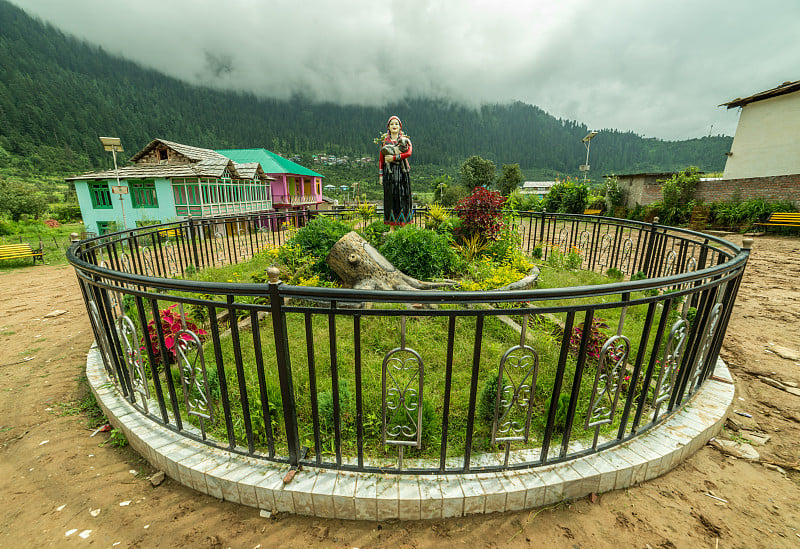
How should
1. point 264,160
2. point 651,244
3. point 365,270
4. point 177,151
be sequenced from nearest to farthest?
point 365,270 → point 651,244 → point 177,151 → point 264,160

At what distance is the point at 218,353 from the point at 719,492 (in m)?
3.34

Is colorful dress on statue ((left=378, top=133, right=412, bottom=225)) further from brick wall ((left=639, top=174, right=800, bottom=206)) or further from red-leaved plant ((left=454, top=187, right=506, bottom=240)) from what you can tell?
brick wall ((left=639, top=174, right=800, bottom=206))

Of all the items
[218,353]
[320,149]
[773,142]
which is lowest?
[218,353]

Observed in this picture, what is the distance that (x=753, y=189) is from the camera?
543 inches

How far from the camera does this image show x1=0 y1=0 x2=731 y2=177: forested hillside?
2395 inches

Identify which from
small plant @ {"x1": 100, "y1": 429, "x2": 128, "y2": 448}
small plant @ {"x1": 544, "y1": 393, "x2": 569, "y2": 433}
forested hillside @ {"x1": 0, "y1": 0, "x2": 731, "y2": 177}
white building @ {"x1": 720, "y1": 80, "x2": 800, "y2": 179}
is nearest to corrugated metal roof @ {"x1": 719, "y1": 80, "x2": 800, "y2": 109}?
white building @ {"x1": 720, "y1": 80, "x2": 800, "y2": 179}

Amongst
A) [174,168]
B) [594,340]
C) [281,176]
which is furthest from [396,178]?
[281,176]

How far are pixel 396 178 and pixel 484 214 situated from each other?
200 centimetres

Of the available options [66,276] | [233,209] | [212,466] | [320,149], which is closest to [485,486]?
[212,466]

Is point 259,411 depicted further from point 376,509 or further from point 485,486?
point 485,486

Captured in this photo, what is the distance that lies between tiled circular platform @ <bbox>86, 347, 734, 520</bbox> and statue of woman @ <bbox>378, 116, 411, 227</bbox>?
5.61 m

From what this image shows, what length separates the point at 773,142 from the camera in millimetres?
16438

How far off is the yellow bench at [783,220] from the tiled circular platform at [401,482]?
50.0ft

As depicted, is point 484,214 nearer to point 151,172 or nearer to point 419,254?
point 419,254
